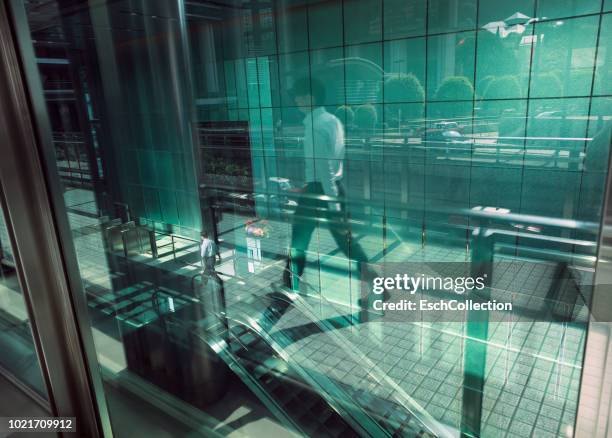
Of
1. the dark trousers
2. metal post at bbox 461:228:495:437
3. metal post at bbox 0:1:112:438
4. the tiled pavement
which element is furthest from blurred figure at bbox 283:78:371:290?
metal post at bbox 0:1:112:438

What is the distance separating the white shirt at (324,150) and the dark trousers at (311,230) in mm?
173

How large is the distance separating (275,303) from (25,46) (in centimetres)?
202

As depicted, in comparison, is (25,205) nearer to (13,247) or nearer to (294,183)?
(13,247)

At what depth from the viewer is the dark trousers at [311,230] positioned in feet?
11.6

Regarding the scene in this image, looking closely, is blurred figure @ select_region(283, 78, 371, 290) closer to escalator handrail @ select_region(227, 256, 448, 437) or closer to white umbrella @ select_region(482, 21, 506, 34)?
escalator handrail @ select_region(227, 256, 448, 437)

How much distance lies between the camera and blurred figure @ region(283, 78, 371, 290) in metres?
3.27

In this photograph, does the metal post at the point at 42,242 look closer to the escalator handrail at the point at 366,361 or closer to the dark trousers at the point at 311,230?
the escalator handrail at the point at 366,361

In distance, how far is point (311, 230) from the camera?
371cm

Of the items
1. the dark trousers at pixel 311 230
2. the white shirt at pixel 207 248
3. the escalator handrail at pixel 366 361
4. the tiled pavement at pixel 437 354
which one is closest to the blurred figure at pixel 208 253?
the white shirt at pixel 207 248

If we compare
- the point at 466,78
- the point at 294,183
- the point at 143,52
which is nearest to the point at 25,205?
the point at 143,52

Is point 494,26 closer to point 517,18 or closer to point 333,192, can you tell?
point 517,18

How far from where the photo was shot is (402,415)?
75.5 inches

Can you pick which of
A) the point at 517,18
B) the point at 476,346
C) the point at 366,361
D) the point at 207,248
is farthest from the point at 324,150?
the point at 476,346

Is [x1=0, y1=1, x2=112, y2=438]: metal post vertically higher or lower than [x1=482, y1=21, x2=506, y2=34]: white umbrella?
lower
